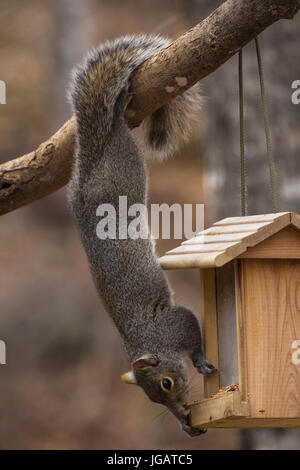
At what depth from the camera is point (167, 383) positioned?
299cm

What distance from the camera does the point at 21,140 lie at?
912 centimetres

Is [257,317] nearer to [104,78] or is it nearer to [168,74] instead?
[168,74]

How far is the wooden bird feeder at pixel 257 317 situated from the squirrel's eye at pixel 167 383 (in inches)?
7.5

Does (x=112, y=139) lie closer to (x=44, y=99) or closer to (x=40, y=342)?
(x=40, y=342)

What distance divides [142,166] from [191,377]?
0.76 m

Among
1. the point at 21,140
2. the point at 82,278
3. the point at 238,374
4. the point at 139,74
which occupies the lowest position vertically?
the point at 238,374

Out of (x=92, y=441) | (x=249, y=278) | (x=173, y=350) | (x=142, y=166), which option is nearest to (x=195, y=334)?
(x=173, y=350)

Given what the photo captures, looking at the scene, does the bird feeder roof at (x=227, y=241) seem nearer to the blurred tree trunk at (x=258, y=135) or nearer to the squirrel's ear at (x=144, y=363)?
the squirrel's ear at (x=144, y=363)

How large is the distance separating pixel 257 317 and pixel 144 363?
458mm

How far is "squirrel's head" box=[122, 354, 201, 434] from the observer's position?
2951 millimetres

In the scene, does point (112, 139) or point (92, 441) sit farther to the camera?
point (92, 441)

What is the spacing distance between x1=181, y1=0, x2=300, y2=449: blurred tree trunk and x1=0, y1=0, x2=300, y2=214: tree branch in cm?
115

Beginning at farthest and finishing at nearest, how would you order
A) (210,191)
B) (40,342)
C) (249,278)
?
(40,342) → (210,191) → (249,278)

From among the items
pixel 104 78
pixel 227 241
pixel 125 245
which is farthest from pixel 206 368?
pixel 104 78
